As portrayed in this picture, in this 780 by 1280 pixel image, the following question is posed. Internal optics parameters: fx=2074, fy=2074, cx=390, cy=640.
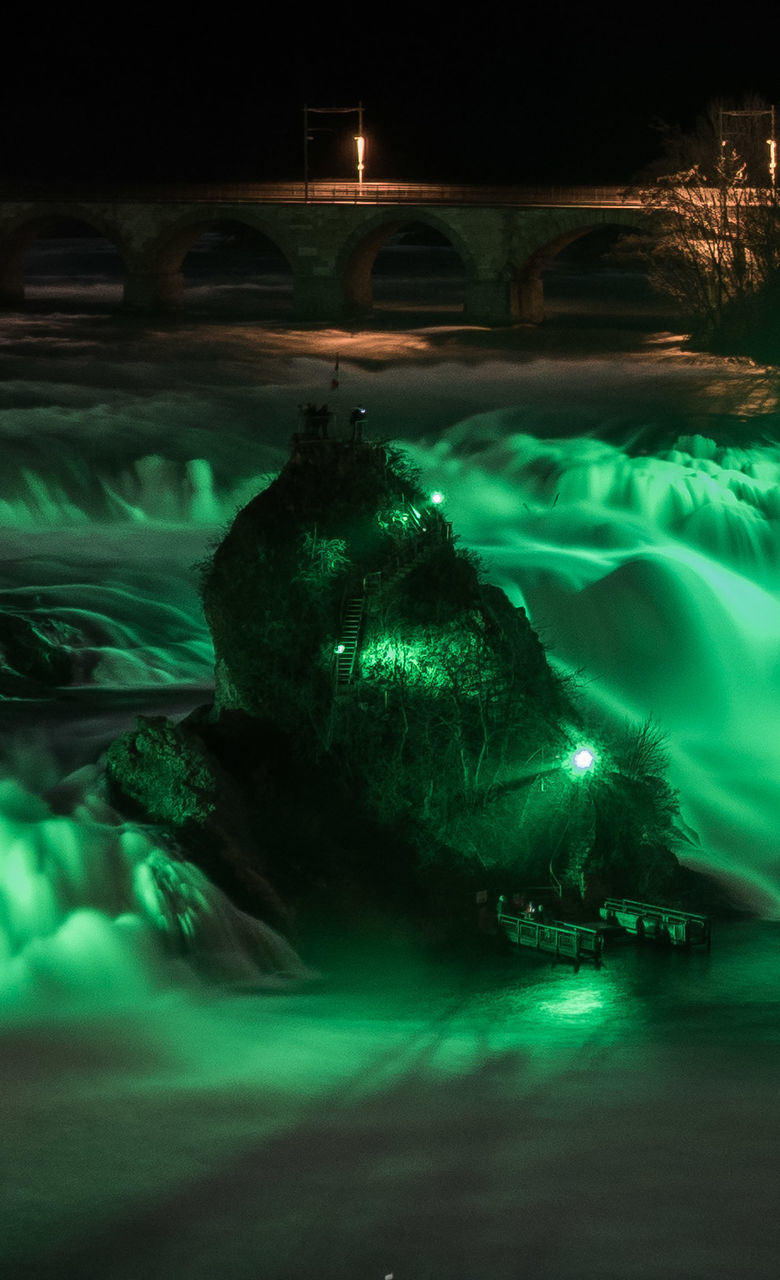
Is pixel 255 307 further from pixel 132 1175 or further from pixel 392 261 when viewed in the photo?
pixel 132 1175

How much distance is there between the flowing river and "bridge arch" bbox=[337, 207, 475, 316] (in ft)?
125

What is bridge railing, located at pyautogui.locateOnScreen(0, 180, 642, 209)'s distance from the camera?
78.8 m

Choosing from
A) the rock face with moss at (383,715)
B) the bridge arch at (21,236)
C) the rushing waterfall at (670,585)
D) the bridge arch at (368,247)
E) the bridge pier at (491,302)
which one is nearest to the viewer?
the rock face with moss at (383,715)

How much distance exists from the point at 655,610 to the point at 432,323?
4294 centimetres

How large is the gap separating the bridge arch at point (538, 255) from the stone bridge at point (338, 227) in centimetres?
5

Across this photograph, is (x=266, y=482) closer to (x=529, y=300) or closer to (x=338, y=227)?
(x=529, y=300)

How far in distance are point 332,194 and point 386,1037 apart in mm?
64763

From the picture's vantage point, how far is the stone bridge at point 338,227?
261 feet

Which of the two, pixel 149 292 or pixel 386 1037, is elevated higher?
pixel 149 292

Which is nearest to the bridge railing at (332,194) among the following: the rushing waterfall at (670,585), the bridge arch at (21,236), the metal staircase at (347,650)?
the bridge arch at (21,236)

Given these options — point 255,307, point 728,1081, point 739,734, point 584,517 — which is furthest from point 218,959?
point 255,307

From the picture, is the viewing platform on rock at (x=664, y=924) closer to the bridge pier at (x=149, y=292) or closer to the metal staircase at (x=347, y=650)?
the metal staircase at (x=347, y=650)

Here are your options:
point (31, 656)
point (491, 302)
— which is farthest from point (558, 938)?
point (491, 302)

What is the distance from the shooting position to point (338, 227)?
273 ft
